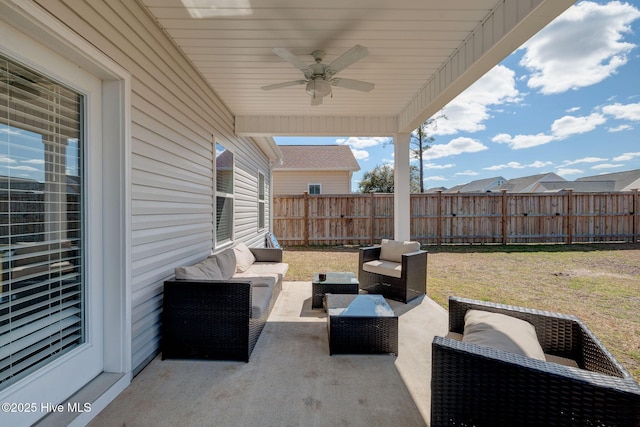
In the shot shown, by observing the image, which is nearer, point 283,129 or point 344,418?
Answer: point 344,418

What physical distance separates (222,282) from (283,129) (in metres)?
3.51

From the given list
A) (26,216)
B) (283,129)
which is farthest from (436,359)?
(283,129)

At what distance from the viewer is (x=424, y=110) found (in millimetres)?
4051

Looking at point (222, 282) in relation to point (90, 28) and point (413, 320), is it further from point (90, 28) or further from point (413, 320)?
point (413, 320)

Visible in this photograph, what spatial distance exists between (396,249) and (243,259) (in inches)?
98.4

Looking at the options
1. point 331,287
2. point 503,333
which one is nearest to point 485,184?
point 331,287

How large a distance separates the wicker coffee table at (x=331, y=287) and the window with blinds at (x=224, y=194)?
174cm

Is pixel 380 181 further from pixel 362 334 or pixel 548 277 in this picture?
pixel 362 334

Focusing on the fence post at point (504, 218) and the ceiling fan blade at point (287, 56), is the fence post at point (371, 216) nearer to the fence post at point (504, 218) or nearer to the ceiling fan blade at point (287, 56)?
the fence post at point (504, 218)

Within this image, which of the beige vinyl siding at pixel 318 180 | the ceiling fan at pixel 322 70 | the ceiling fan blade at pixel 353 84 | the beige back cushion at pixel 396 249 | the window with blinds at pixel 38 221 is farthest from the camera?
the beige vinyl siding at pixel 318 180

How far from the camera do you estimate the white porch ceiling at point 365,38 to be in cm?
226

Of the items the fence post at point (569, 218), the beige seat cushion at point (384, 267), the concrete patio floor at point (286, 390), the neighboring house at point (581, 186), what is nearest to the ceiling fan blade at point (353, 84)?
the beige seat cushion at point (384, 267)

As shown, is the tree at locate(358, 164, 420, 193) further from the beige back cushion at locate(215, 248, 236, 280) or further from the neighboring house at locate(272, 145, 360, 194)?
the beige back cushion at locate(215, 248, 236, 280)

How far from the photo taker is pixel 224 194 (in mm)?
4574
